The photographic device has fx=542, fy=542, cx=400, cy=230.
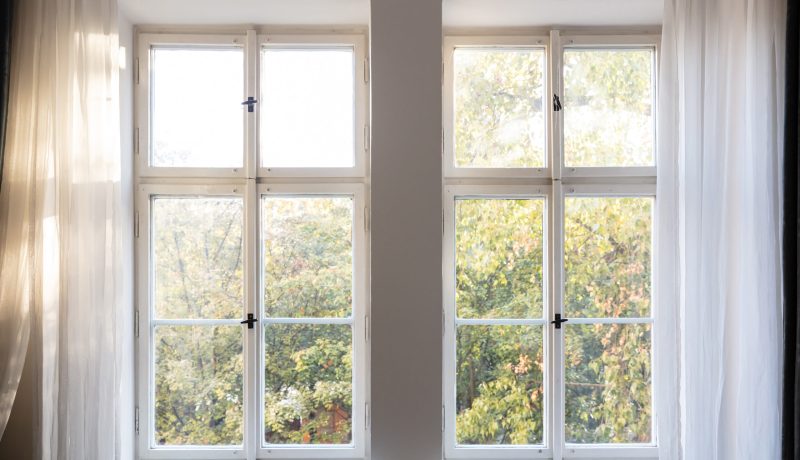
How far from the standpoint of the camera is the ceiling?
233 cm

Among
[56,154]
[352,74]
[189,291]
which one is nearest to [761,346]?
[352,74]

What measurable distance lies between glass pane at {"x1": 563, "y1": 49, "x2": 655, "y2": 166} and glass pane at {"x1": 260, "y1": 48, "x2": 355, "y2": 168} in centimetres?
104

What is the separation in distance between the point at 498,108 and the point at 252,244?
131 cm

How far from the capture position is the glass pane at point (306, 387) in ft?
8.22

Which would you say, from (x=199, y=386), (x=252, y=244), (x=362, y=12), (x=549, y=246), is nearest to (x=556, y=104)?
(x=549, y=246)

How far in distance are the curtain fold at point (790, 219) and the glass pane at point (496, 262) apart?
0.94 meters

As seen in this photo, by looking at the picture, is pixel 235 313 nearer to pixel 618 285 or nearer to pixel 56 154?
pixel 56 154

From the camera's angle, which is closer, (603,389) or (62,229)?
(62,229)

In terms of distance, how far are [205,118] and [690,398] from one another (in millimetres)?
2411

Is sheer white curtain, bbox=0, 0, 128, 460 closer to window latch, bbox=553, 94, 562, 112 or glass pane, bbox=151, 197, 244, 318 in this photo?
glass pane, bbox=151, 197, 244, 318

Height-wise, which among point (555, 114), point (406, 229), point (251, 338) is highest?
point (555, 114)

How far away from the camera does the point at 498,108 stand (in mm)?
2549

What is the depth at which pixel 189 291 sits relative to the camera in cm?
252

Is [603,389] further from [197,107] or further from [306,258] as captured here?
[197,107]
